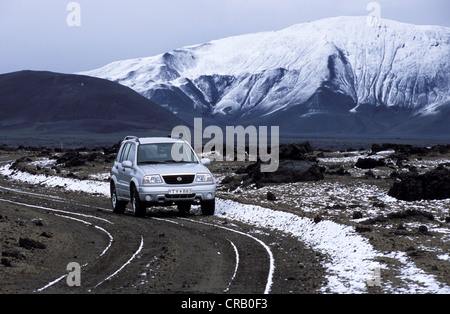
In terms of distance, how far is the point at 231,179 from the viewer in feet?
115

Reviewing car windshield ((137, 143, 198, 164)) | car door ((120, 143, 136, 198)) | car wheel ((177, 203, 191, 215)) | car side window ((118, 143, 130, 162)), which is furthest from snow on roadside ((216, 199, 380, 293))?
car side window ((118, 143, 130, 162))

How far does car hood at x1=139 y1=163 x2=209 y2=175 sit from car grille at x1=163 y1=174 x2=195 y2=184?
112 mm

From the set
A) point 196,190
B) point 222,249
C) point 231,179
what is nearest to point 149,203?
point 196,190

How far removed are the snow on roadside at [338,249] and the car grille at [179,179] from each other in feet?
6.79

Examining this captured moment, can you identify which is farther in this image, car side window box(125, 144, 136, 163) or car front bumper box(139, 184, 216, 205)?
car side window box(125, 144, 136, 163)

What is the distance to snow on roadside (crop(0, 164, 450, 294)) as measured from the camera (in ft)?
36.2

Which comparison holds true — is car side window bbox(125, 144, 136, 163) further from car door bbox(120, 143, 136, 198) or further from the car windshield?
the car windshield

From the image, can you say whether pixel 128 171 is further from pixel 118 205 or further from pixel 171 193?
pixel 171 193

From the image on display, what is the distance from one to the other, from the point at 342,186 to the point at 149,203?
11983mm

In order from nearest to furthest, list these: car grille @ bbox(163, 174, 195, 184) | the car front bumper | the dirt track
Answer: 1. the dirt track
2. the car front bumper
3. car grille @ bbox(163, 174, 195, 184)

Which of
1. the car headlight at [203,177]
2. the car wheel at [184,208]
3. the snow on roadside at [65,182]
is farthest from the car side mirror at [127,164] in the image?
the snow on roadside at [65,182]

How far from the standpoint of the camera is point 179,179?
2009cm

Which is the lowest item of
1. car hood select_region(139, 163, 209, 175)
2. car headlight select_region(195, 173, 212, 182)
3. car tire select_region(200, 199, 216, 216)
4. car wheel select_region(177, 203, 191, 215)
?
car wheel select_region(177, 203, 191, 215)

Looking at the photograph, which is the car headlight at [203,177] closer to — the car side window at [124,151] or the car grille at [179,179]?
the car grille at [179,179]
